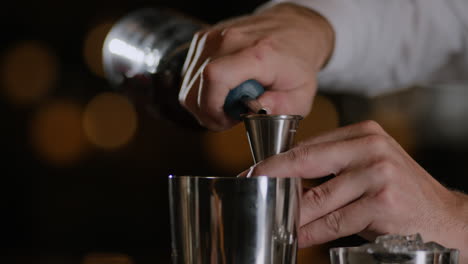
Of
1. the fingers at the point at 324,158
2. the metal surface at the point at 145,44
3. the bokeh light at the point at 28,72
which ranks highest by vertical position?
the bokeh light at the point at 28,72

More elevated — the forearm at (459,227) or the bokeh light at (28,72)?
the bokeh light at (28,72)

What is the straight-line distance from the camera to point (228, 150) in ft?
14.9

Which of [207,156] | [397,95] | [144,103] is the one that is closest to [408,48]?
[144,103]

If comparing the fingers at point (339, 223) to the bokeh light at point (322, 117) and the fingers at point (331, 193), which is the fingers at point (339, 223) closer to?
the fingers at point (331, 193)

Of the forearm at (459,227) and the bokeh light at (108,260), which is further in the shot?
the bokeh light at (108,260)

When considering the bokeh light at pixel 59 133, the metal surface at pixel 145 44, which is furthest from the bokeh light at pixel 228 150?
the metal surface at pixel 145 44

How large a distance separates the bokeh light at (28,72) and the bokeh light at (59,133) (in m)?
0.13

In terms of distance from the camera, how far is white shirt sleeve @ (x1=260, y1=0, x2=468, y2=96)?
1.30 meters

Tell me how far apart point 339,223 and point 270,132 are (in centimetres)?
11

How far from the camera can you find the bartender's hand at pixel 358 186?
60 cm

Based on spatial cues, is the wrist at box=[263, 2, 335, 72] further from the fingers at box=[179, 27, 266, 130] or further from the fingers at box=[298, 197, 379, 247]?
the fingers at box=[298, 197, 379, 247]

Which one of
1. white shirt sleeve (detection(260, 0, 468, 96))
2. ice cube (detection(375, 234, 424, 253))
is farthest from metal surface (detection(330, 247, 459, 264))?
white shirt sleeve (detection(260, 0, 468, 96))

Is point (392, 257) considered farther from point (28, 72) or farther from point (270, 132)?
point (28, 72)

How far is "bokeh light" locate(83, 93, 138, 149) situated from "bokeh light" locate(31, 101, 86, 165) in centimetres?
8
